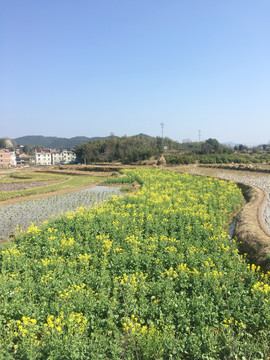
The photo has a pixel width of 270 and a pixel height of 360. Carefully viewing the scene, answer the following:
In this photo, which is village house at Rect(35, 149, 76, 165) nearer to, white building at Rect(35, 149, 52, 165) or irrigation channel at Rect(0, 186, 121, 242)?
white building at Rect(35, 149, 52, 165)

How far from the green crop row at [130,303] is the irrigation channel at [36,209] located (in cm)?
397

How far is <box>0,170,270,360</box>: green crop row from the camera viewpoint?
472 centimetres

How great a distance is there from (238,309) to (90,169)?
4618cm

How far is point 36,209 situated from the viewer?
59.6 feet

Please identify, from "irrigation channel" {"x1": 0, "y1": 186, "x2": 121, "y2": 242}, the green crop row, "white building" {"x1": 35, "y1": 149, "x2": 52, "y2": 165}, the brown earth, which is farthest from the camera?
"white building" {"x1": 35, "y1": 149, "x2": 52, "y2": 165}

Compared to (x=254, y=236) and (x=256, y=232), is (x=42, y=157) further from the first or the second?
(x=254, y=236)

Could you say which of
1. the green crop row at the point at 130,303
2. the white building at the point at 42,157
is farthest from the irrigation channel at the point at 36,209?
the white building at the point at 42,157

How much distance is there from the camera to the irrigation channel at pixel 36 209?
13898mm

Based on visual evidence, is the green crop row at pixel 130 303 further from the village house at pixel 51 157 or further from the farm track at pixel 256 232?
the village house at pixel 51 157

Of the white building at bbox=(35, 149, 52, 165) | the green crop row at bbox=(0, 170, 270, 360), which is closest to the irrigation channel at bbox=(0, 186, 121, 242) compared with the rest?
the green crop row at bbox=(0, 170, 270, 360)

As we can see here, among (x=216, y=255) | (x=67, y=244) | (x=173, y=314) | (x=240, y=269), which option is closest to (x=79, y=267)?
(x=67, y=244)

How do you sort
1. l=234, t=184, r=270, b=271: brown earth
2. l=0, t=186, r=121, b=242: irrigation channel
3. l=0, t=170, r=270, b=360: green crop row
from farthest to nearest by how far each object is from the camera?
l=0, t=186, r=121, b=242: irrigation channel < l=234, t=184, r=270, b=271: brown earth < l=0, t=170, r=270, b=360: green crop row

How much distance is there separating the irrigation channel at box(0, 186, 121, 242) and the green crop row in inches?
156

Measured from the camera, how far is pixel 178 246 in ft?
30.3
